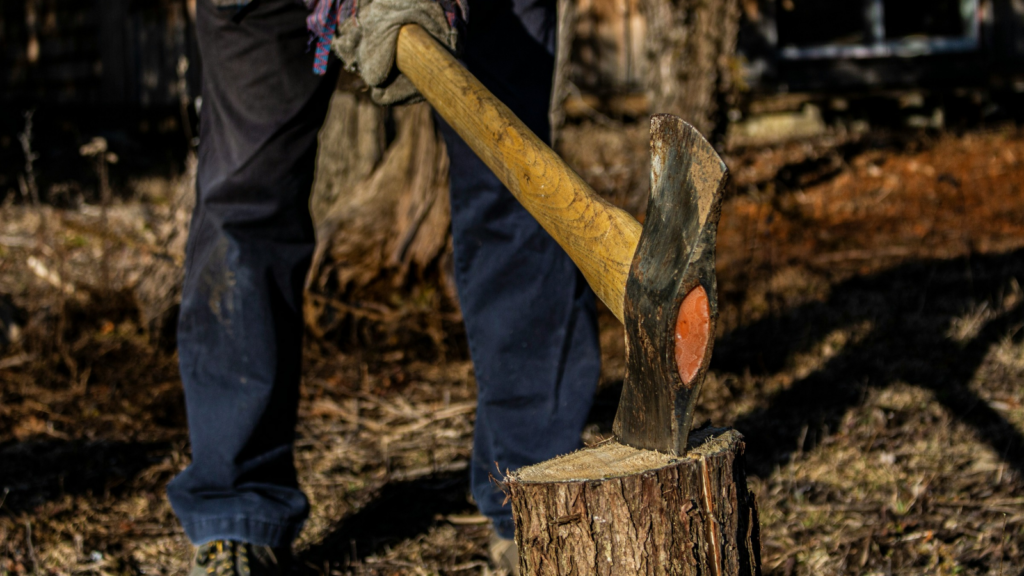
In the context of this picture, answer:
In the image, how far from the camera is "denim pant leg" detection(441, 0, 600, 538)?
184 cm

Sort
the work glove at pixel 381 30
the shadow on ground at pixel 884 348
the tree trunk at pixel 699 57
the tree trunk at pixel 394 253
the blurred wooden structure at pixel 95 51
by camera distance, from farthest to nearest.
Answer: the blurred wooden structure at pixel 95 51
the tree trunk at pixel 699 57
the tree trunk at pixel 394 253
the shadow on ground at pixel 884 348
the work glove at pixel 381 30

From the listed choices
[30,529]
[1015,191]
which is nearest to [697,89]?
[1015,191]

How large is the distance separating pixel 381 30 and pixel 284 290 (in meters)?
0.60

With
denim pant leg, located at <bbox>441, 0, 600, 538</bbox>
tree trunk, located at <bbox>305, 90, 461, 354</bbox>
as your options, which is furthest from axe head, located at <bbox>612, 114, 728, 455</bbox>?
tree trunk, located at <bbox>305, 90, 461, 354</bbox>

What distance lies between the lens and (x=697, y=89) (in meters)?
5.02

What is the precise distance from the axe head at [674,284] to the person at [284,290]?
2.17 feet

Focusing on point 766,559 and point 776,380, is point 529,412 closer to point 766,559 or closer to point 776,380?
point 766,559

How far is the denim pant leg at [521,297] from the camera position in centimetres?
184

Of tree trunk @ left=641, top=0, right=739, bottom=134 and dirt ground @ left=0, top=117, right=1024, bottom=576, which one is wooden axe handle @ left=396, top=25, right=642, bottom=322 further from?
tree trunk @ left=641, top=0, right=739, bottom=134

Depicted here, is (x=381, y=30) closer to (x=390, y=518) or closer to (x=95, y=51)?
(x=390, y=518)

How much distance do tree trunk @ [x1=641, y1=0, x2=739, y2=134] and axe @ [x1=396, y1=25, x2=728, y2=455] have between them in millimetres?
3804

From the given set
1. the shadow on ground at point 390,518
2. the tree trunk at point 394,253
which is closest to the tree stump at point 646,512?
the shadow on ground at point 390,518

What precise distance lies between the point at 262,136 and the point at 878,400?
6.88ft

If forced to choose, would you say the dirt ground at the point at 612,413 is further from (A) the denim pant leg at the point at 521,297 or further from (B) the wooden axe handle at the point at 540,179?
(B) the wooden axe handle at the point at 540,179
